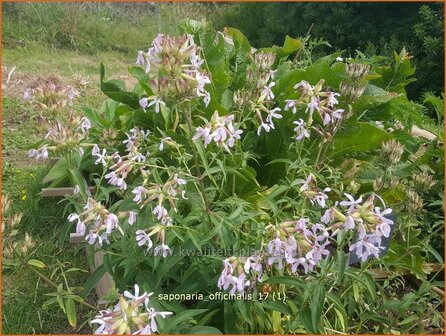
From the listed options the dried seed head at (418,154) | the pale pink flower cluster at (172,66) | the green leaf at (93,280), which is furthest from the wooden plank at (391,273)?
the pale pink flower cluster at (172,66)

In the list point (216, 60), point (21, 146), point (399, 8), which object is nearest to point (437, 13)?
point (399, 8)

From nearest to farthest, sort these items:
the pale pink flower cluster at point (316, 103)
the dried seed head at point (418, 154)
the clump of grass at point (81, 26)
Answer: the pale pink flower cluster at point (316, 103) < the dried seed head at point (418, 154) < the clump of grass at point (81, 26)

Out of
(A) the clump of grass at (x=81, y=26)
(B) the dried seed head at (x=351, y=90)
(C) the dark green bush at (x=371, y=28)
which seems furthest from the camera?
(A) the clump of grass at (x=81, y=26)

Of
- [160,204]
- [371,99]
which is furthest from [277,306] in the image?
[371,99]

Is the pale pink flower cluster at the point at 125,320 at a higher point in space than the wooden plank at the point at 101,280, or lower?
higher

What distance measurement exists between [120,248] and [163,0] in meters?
5.87

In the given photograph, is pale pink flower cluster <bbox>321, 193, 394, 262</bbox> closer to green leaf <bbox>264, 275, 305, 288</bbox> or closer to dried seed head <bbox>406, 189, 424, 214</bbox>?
green leaf <bbox>264, 275, 305, 288</bbox>

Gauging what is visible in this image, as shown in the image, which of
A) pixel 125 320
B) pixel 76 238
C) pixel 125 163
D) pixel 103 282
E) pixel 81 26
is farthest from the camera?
pixel 81 26

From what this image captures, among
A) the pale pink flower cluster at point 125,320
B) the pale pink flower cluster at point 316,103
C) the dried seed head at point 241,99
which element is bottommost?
the pale pink flower cluster at point 125,320

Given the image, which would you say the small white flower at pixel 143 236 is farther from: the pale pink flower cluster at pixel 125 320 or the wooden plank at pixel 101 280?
the wooden plank at pixel 101 280

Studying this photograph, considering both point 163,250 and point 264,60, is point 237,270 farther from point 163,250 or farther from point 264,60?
point 264,60

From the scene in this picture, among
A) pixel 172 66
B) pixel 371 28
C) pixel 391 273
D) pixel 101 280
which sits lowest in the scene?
pixel 371 28

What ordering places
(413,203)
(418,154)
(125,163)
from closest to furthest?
1. (125,163)
2. (413,203)
3. (418,154)

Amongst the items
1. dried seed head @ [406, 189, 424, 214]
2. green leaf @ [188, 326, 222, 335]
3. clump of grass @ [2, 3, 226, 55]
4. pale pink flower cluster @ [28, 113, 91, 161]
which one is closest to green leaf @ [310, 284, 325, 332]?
green leaf @ [188, 326, 222, 335]
